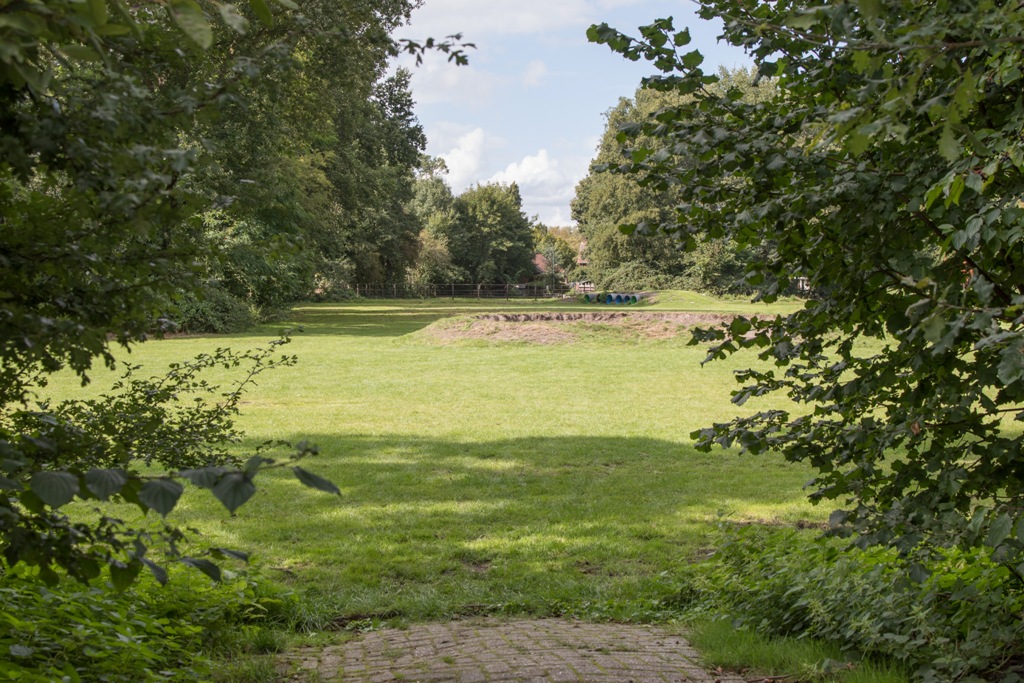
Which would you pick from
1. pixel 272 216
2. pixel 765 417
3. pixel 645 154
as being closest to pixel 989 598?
pixel 765 417

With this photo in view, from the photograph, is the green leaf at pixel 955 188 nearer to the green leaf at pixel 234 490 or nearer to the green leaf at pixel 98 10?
the green leaf at pixel 234 490

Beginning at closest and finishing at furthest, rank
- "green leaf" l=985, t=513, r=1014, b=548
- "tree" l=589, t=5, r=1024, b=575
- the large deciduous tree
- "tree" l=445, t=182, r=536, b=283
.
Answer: "green leaf" l=985, t=513, r=1014, b=548, "tree" l=589, t=5, r=1024, b=575, the large deciduous tree, "tree" l=445, t=182, r=536, b=283

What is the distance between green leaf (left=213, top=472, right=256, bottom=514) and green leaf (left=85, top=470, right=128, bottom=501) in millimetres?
214

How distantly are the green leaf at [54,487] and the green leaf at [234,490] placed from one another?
11.9 inches

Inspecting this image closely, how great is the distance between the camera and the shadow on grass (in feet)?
22.0

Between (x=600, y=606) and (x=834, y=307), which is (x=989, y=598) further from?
(x=600, y=606)

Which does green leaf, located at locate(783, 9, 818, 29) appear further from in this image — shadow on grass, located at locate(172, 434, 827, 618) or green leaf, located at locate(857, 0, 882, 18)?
shadow on grass, located at locate(172, 434, 827, 618)

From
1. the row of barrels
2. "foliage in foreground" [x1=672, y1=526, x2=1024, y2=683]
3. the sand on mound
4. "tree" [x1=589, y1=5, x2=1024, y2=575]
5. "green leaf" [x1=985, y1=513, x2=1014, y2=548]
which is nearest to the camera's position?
"green leaf" [x1=985, y1=513, x2=1014, y2=548]

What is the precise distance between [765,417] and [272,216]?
34272 mm

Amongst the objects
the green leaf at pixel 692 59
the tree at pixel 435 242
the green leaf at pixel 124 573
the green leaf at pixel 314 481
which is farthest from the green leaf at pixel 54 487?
the tree at pixel 435 242

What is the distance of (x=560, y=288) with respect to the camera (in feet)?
282

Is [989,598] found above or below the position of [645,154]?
below

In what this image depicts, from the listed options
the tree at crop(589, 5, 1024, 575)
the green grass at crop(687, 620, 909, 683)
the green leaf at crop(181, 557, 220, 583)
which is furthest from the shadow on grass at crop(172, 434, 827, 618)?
the green leaf at crop(181, 557, 220, 583)

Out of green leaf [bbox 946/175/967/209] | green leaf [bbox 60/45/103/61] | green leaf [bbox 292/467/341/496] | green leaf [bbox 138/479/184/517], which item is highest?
green leaf [bbox 60/45/103/61]
